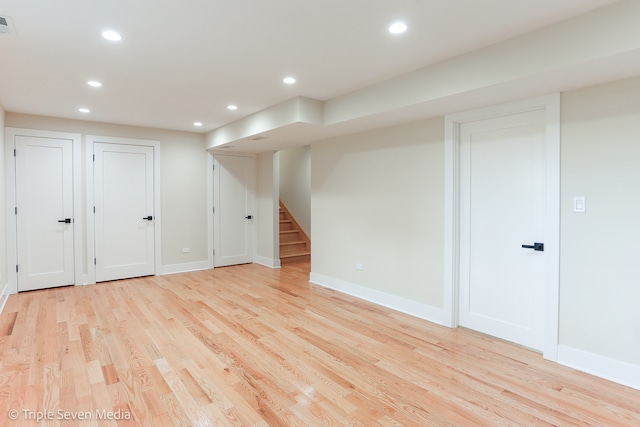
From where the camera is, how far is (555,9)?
2.05 meters

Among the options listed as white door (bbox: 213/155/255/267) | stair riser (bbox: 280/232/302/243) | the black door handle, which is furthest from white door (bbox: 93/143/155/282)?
the black door handle

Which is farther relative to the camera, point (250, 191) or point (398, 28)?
point (250, 191)

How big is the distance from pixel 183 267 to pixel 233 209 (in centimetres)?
138

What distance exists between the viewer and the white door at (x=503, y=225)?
296 centimetres

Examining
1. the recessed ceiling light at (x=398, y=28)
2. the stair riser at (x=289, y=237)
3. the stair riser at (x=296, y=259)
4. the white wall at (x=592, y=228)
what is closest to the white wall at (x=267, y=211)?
the stair riser at (x=296, y=259)

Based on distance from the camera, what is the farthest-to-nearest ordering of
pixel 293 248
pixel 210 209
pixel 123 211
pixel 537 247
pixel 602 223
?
pixel 293 248 → pixel 210 209 → pixel 123 211 → pixel 537 247 → pixel 602 223

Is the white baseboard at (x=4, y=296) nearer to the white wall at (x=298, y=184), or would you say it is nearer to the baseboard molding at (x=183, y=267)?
the baseboard molding at (x=183, y=267)

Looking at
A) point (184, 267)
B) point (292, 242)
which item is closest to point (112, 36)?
point (184, 267)

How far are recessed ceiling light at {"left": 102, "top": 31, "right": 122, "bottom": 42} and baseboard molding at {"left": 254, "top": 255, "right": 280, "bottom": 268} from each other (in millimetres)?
4559

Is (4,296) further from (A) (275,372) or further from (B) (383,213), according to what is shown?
(B) (383,213)

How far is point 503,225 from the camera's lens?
3.19m

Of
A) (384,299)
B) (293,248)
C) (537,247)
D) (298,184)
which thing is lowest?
(384,299)

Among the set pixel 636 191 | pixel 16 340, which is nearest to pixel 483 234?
pixel 636 191

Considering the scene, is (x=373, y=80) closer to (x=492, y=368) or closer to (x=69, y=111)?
(x=492, y=368)
